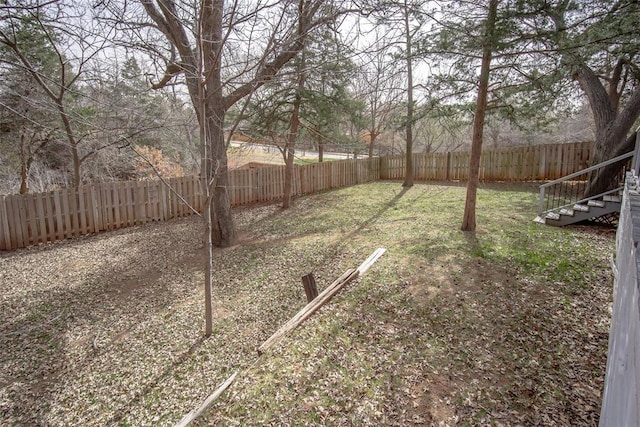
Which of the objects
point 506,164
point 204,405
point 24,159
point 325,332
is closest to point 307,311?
point 325,332

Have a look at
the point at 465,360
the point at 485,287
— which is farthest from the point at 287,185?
the point at 465,360

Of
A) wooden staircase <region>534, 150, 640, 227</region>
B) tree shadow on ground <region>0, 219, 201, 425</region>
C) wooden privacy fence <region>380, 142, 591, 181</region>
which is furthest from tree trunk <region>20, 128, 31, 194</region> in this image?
wooden privacy fence <region>380, 142, 591, 181</region>

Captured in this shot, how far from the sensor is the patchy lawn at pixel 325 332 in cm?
314

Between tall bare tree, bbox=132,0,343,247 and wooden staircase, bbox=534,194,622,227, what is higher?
tall bare tree, bbox=132,0,343,247

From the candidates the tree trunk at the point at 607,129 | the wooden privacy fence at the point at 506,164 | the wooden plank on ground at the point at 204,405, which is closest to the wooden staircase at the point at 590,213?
the tree trunk at the point at 607,129

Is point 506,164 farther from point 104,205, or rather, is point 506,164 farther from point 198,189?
point 104,205

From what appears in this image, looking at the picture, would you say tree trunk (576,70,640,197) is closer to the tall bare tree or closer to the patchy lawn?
the patchy lawn

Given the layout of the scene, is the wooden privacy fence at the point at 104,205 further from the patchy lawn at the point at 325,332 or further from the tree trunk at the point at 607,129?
the tree trunk at the point at 607,129

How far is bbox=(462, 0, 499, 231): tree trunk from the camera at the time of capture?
536cm

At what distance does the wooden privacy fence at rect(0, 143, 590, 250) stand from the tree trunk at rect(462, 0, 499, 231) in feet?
17.9

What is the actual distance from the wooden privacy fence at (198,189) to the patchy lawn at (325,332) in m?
0.77

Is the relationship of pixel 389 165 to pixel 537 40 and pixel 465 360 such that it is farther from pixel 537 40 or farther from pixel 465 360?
pixel 465 360

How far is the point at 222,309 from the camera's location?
199 inches

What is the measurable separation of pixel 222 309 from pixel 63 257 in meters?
4.51
